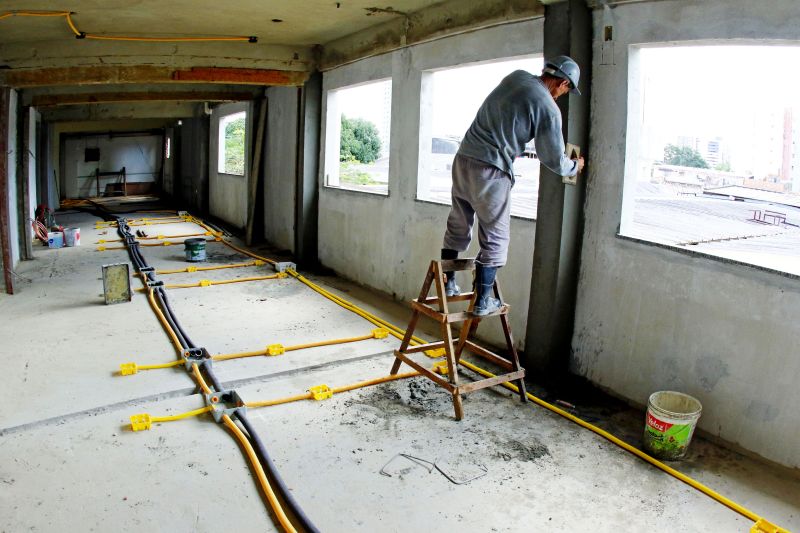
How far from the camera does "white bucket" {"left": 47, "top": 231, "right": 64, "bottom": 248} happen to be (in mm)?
8438

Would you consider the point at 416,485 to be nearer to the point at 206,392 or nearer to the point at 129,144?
the point at 206,392

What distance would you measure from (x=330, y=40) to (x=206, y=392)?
477 cm

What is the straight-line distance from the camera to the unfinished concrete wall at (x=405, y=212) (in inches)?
170

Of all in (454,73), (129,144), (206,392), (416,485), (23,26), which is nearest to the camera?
(416,485)

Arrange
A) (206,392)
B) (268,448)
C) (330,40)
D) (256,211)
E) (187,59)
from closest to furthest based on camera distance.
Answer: (268,448), (206,392), (187,59), (330,40), (256,211)

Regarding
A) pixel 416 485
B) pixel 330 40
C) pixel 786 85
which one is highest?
pixel 330 40

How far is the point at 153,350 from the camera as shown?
432 centimetres

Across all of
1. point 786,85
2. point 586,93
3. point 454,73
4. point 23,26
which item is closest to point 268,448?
point 586,93

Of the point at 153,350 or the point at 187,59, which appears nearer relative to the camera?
the point at 153,350

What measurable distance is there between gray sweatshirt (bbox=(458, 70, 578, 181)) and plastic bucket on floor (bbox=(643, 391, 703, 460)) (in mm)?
1391

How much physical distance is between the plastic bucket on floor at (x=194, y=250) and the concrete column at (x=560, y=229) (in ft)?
17.0

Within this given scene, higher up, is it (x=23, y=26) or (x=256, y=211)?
(x=23, y=26)

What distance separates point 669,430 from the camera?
112 inches

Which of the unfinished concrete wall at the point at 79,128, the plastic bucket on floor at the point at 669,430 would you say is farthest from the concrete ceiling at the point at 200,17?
the unfinished concrete wall at the point at 79,128
